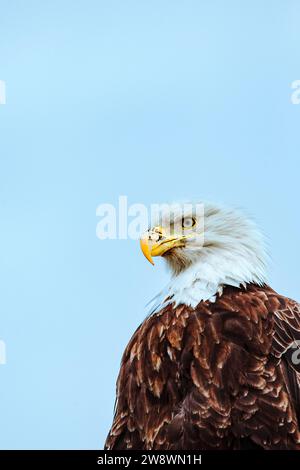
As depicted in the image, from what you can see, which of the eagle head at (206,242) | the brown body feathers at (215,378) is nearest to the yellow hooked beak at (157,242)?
the eagle head at (206,242)

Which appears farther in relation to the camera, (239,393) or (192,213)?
(192,213)

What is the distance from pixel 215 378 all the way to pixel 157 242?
1130 mm

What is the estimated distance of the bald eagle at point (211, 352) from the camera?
27.9ft

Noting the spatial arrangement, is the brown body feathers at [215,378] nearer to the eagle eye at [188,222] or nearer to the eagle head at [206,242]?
the eagle head at [206,242]

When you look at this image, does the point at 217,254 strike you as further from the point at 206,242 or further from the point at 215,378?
the point at 215,378

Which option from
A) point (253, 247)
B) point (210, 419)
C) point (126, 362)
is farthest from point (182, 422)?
point (253, 247)

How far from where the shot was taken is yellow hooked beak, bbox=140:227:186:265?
904 centimetres

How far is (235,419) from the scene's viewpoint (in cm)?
848

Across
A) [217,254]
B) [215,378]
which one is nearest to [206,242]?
[217,254]

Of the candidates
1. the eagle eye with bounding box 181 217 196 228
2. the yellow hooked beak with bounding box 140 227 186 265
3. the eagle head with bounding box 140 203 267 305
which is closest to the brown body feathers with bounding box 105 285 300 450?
the eagle head with bounding box 140 203 267 305
